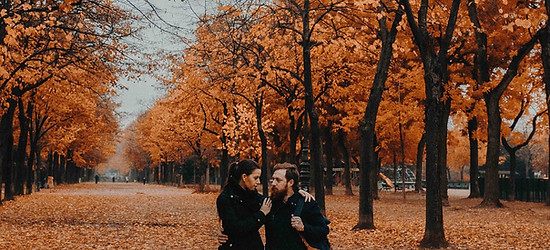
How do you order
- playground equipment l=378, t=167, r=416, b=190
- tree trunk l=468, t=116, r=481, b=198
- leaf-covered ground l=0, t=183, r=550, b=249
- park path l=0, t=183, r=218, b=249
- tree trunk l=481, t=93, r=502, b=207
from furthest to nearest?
playground equipment l=378, t=167, r=416, b=190 < tree trunk l=468, t=116, r=481, b=198 < tree trunk l=481, t=93, r=502, b=207 < leaf-covered ground l=0, t=183, r=550, b=249 < park path l=0, t=183, r=218, b=249

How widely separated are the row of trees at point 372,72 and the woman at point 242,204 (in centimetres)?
569

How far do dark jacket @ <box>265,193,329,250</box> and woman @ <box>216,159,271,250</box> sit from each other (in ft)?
0.41

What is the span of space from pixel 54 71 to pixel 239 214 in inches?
626

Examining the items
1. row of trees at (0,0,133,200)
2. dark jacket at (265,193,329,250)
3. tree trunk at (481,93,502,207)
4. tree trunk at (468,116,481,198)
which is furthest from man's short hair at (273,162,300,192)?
tree trunk at (468,116,481,198)

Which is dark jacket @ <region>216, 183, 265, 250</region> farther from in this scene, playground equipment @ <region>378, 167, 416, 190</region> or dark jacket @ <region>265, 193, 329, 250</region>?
playground equipment @ <region>378, 167, 416, 190</region>

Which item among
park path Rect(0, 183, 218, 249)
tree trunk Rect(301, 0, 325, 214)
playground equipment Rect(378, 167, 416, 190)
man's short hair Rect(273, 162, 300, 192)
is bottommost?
park path Rect(0, 183, 218, 249)

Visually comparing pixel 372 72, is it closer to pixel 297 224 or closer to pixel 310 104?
pixel 310 104

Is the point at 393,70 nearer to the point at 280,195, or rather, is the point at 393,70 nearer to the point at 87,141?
the point at 280,195

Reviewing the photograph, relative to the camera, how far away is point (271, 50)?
2642cm

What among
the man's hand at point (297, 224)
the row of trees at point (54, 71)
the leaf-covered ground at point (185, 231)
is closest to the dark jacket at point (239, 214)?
the man's hand at point (297, 224)

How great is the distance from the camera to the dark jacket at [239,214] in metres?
5.37

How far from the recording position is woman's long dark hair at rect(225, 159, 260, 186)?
5363 millimetres

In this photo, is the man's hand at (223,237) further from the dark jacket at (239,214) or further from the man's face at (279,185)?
the man's face at (279,185)

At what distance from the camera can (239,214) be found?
5445 millimetres
